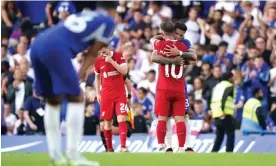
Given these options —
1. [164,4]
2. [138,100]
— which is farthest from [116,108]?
[164,4]

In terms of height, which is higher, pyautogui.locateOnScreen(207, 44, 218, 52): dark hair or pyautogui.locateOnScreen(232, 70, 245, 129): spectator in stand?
pyautogui.locateOnScreen(207, 44, 218, 52): dark hair

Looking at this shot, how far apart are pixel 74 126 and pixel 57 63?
0.76 metres

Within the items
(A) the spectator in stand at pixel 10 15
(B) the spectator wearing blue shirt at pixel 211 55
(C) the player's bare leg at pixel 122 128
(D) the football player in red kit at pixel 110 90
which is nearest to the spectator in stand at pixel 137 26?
(B) the spectator wearing blue shirt at pixel 211 55

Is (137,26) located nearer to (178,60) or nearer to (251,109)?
(251,109)

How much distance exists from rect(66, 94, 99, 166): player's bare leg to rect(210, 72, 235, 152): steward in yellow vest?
33.6ft

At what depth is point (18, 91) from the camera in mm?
26609

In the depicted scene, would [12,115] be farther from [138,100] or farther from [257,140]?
[257,140]

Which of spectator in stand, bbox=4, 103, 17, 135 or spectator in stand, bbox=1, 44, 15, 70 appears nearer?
spectator in stand, bbox=4, 103, 17, 135

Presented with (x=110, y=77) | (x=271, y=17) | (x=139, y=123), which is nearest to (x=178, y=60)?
(x=110, y=77)

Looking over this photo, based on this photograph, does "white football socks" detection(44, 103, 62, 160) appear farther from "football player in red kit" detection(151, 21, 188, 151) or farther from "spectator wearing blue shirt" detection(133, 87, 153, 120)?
"spectator wearing blue shirt" detection(133, 87, 153, 120)

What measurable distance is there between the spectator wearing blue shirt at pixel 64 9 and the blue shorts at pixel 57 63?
1731 centimetres

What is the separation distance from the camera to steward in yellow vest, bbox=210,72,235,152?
2242cm

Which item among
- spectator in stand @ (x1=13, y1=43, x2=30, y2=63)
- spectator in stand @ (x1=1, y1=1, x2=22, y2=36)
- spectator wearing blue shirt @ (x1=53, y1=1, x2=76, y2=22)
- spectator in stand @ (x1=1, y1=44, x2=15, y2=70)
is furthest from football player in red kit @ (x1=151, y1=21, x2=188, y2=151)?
spectator in stand @ (x1=1, y1=1, x2=22, y2=36)

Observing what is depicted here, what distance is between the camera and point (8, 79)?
27.2 m
